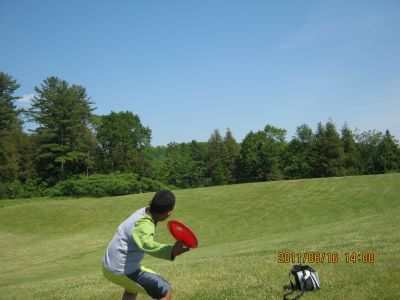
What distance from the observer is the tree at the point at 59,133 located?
281 feet

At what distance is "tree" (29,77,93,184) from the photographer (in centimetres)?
8556

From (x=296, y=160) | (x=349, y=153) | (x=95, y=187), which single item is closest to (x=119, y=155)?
(x=95, y=187)

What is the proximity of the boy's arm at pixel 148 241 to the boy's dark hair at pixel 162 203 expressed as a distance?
0.56 ft

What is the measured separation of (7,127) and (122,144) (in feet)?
87.3

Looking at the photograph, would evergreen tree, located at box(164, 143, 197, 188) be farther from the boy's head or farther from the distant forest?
the boy's head

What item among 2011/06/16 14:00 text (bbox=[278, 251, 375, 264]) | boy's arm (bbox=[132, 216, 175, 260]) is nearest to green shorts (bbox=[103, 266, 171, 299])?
boy's arm (bbox=[132, 216, 175, 260])

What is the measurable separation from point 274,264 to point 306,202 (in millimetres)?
32528

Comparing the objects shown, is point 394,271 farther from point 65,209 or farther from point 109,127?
point 109,127

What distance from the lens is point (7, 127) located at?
267ft

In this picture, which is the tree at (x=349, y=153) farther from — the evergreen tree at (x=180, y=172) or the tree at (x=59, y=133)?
the tree at (x=59, y=133)

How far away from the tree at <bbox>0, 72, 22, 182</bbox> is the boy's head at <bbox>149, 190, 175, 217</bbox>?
261 feet

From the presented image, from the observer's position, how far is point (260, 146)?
101m

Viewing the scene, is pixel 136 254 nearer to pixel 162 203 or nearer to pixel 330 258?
pixel 162 203

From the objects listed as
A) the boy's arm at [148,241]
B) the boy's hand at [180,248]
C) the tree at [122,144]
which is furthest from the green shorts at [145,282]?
the tree at [122,144]
